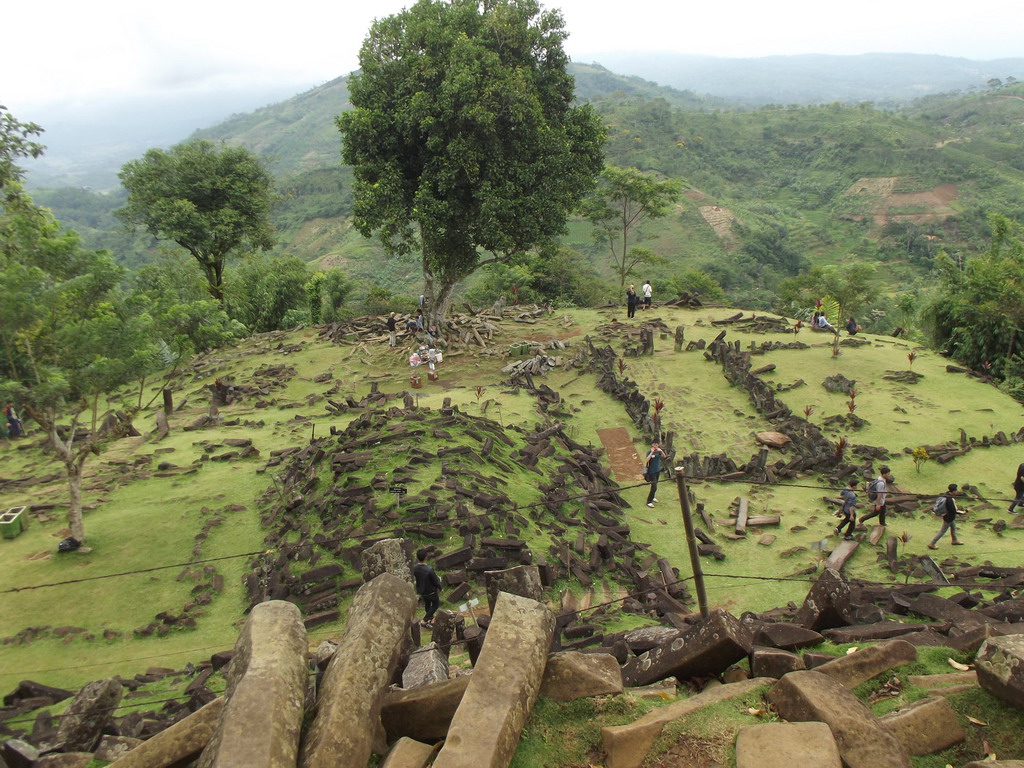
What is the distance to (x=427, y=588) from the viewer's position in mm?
9359

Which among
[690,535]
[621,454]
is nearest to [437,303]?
[621,454]

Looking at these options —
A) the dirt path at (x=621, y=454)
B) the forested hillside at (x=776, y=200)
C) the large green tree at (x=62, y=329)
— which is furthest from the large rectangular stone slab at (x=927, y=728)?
the forested hillside at (x=776, y=200)

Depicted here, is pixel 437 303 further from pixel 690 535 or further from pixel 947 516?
pixel 690 535

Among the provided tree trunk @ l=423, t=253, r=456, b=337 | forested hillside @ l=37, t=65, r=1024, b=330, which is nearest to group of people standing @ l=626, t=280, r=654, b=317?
tree trunk @ l=423, t=253, r=456, b=337

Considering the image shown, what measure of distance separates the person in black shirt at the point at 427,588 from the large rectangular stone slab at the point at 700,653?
365 centimetres

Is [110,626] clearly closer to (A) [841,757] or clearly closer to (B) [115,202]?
(A) [841,757]

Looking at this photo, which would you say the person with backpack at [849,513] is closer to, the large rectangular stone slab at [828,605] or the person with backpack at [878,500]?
the person with backpack at [878,500]

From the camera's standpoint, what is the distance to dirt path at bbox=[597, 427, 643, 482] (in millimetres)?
Result: 16281

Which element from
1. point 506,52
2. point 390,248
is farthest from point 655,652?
point 506,52

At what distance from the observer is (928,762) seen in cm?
462

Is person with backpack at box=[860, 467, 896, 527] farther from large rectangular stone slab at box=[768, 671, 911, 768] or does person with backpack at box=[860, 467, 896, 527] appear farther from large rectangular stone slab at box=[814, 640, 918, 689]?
large rectangular stone slab at box=[768, 671, 911, 768]

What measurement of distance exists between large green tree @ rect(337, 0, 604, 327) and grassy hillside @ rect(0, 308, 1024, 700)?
5.52 metres

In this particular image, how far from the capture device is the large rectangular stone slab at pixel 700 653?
5.95 m

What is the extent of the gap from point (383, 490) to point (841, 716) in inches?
357
